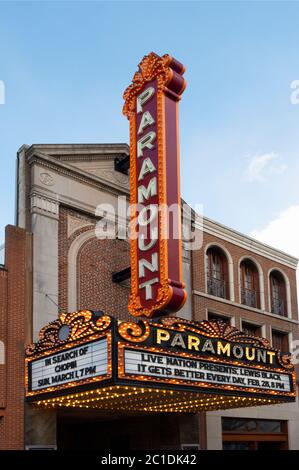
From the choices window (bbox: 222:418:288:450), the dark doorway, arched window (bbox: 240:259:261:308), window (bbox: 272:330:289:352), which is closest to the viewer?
the dark doorway

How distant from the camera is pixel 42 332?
17250 mm

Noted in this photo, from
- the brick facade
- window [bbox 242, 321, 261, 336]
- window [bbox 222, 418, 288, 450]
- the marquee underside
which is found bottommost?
window [bbox 222, 418, 288, 450]

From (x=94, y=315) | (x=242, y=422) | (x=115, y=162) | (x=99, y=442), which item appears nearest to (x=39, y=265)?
(x=94, y=315)

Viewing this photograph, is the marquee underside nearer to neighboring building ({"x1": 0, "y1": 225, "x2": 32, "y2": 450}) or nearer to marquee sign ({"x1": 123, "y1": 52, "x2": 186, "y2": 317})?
neighboring building ({"x1": 0, "y1": 225, "x2": 32, "y2": 450})

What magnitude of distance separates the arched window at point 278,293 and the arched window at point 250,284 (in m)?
1.14

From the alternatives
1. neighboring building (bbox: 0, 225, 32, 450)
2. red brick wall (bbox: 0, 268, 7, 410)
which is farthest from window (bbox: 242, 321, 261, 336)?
red brick wall (bbox: 0, 268, 7, 410)

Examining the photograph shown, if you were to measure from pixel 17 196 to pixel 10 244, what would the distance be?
6.51 ft

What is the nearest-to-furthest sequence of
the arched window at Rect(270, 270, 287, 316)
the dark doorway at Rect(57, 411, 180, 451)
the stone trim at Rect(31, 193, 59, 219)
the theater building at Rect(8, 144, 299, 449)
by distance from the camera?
1. the theater building at Rect(8, 144, 299, 449)
2. the stone trim at Rect(31, 193, 59, 219)
3. the dark doorway at Rect(57, 411, 180, 451)
4. the arched window at Rect(270, 270, 287, 316)

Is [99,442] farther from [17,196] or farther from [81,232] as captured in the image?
[17,196]

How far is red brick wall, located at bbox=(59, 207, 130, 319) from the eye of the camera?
19641 mm

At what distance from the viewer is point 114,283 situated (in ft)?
68.7

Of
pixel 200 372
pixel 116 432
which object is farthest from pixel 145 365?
pixel 116 432

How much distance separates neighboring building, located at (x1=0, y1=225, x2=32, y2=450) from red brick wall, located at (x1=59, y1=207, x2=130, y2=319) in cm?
134

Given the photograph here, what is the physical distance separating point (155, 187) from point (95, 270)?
12.6 feet
